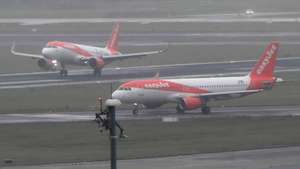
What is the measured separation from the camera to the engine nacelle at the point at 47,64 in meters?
120

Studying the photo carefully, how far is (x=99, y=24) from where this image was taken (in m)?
169

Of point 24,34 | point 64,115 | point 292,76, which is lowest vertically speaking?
point 64,115

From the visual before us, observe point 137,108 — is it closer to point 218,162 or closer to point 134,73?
point 218,162

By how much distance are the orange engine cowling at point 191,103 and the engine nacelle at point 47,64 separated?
3957 centimetres

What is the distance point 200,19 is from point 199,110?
9395cm

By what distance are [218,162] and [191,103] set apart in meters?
28.1

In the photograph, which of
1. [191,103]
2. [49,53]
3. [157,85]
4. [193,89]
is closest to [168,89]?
[157,85]

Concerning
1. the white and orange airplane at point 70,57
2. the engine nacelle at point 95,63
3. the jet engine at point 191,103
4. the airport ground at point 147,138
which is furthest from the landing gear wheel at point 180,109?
the engine nacelle at point 95,63

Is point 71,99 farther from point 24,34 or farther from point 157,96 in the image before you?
point 24,34

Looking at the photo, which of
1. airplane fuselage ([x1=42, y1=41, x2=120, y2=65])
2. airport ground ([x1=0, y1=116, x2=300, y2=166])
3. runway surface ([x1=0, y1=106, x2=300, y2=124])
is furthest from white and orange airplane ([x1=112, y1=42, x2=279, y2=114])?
airplane fuselage ([x1=42, y1=41, x2=120, y2=65])

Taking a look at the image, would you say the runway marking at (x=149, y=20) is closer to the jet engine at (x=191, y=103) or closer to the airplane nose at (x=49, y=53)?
the airplane nose at (x=49, y=53)

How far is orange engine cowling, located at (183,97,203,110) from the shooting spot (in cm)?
8138

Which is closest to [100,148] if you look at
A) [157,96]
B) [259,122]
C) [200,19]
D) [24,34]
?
[259,122]

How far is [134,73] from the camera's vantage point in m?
118
